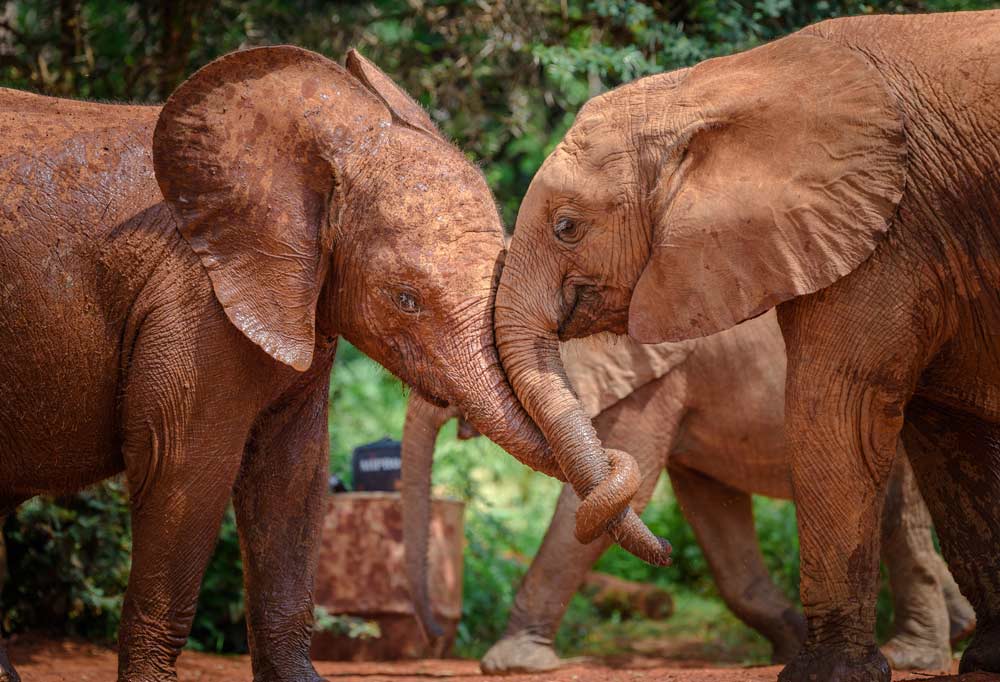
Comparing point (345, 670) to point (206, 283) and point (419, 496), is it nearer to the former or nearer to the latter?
point (419, 496)

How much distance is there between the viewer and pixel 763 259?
501cm

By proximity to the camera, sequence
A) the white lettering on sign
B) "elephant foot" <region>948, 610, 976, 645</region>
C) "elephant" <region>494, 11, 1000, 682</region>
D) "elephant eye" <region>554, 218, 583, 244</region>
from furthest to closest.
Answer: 1. the white lettering on sign
2. "elephant foot" <region>948, 610, 976, 645</region>
3. "elephant eye" <region>554, 218, 583, 244</region>
4. "elephant" <region>494, 11, 1000, 682</region>

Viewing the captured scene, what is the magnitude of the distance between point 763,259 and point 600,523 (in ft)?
3.75

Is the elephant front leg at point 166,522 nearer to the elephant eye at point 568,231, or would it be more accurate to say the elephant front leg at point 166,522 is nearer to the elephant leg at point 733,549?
the elephant eye at point 568,231

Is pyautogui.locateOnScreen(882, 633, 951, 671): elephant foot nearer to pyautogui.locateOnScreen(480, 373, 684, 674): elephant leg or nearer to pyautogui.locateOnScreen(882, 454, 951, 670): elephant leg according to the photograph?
pyautogui.locateOnScreen(882, 454, 951, 670): elephant leg

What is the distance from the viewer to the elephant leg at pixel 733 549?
803 cm

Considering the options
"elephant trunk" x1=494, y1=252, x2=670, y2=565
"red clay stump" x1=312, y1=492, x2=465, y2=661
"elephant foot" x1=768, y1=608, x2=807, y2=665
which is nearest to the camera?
"elephant trunk" x1=494, y1=252, x2=670, y2=565

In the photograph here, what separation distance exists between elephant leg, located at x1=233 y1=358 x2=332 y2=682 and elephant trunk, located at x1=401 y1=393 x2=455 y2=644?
67.7 inches

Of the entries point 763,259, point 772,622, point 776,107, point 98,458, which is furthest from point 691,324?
point 772,622

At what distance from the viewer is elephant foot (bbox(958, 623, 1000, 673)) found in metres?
5.29

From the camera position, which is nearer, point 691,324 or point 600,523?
point 600,523

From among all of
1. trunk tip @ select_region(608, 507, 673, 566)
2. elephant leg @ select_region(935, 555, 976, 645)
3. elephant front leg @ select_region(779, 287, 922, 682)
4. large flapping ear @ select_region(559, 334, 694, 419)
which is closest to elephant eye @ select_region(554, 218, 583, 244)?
elephant front leg @ select_region(779, 287, 922, 682)

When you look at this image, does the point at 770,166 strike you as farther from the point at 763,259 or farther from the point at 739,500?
the point at 739,500

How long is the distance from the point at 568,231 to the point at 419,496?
8.43 ft
